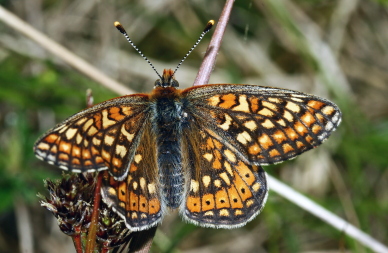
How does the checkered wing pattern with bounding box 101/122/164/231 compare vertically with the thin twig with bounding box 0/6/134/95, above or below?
below

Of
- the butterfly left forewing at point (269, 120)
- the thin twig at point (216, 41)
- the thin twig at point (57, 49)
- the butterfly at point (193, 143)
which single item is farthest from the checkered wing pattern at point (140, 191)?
the thin twig at point (57, 49)

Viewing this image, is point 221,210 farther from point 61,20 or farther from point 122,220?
point 61,20

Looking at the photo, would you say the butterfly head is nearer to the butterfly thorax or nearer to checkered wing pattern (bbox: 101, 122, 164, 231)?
the butterfly thorax

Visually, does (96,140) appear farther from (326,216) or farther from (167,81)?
(326,216)

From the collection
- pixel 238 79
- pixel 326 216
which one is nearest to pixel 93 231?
pixel 326 216

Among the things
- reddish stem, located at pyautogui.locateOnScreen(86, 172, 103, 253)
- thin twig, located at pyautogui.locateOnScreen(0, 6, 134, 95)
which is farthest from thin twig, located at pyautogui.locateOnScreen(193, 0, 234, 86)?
thin twig, located at pyautogui.locateOnScreen(0, 6, 134, 95)

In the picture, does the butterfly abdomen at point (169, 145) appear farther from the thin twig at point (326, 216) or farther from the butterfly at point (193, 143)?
the thin twig at point (326, 216)
